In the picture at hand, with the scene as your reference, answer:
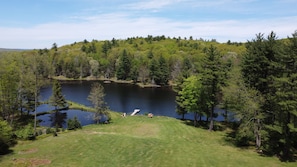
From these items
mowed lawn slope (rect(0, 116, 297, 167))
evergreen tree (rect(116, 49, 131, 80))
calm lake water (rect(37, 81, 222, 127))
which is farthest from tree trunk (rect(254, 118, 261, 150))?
evergreen tree (rect(116, 49, 131, 80))

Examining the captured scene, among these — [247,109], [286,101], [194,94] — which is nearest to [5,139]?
[194,94]

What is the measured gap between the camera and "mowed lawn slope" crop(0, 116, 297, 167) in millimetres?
28531

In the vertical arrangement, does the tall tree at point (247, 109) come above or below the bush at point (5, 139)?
above

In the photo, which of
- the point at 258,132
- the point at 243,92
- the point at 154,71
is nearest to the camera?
the point at 258,132

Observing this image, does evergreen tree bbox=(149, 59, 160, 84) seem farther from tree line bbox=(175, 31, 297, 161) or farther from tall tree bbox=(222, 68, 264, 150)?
tall tree bbox=(222, 68, 264, 150)

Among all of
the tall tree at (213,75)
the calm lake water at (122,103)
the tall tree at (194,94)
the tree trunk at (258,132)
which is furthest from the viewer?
the calm lake water at (122,103)

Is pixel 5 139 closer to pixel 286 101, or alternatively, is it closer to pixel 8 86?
pixel 8 86

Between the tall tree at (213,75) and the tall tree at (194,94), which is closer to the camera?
the tall tree at (213,75)

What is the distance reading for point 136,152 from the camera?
1241 inches

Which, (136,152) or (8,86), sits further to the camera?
(8,86)

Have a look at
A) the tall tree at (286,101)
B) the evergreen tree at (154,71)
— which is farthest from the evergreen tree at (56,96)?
the evergreen tree at (154,71)

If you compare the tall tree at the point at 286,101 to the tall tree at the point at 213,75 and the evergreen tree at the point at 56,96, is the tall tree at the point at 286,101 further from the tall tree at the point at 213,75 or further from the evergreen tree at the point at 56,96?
the evergreen tree at the point at 56,96

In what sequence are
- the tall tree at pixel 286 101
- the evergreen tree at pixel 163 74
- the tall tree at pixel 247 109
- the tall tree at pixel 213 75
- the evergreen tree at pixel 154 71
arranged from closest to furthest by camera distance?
the tall tree at pixel 286 101 < the tall tree at pixel 247 109 < the tall tree at pixel 213 75 < the evergreen tree at pixel 163 74 < the evergreen tree at pixel 154 71

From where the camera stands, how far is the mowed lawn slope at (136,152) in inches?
1123
